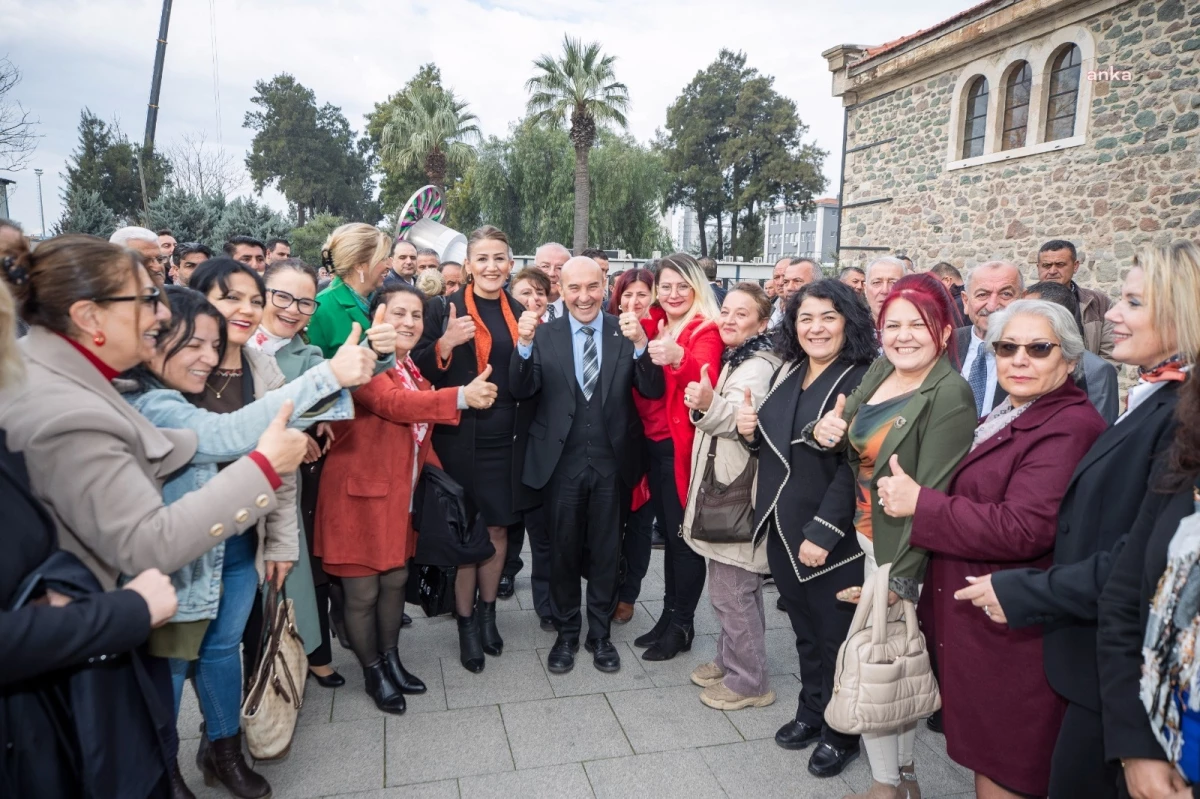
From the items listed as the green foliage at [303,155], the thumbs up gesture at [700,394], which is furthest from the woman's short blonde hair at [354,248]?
the green foliage at [303,155]

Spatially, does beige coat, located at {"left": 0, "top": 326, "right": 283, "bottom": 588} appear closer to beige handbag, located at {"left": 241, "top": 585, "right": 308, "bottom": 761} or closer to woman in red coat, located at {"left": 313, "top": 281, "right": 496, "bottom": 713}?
beige handbag, located at {"left": 241, "top": 585, "right": 308, "bottom": 761}

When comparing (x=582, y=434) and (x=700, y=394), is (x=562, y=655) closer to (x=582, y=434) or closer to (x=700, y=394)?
(x=582, y=434)

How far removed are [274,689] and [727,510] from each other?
203 centimetres

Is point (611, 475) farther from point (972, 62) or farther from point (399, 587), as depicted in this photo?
point (972, 62)

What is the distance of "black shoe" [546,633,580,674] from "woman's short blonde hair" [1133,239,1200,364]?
3049 millimetres

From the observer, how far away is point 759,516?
3.23 m

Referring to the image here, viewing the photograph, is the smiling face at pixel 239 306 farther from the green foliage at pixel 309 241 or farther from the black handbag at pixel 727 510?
the green foliage at pixel 309 241

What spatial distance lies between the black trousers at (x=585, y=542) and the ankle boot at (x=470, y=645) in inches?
17.2

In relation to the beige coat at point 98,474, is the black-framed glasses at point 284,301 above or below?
above

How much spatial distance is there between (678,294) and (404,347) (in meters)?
1.55

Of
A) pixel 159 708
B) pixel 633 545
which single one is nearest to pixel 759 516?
pixel 633 545

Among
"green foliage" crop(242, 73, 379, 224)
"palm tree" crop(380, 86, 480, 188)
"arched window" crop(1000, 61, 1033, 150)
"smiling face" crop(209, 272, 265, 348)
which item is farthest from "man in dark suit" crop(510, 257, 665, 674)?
"green foliage" crop(242, 73, 379, 224)

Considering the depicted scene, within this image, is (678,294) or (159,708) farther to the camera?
(678,294)

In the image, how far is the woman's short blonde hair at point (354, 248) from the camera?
3.63 meters
